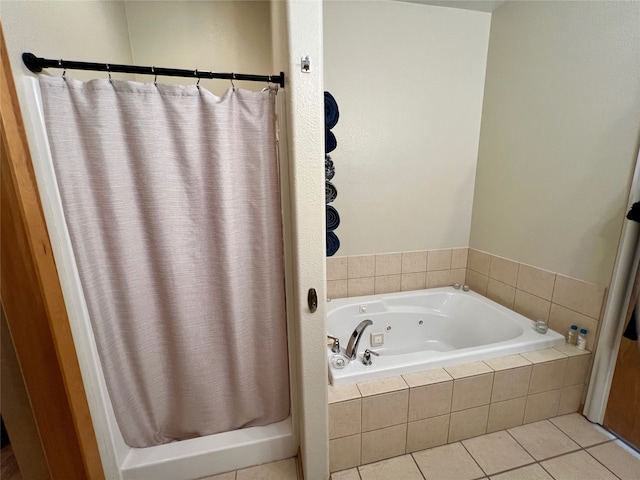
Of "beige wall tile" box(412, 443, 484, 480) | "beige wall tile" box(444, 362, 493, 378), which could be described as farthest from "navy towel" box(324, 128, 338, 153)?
"beige wall tile" box(412, 443, 484, 480)

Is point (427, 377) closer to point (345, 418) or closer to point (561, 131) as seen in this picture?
point (345, 418)

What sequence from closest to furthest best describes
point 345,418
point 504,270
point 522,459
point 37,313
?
point 37,313
point 345,418
point 522,459
point 504,270

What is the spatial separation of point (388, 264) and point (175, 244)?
1623 mm

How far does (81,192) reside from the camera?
0.95m

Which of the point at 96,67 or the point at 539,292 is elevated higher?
the point at 96,67

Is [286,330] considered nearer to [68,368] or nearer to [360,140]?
[68,368]

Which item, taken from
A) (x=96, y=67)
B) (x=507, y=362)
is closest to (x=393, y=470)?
(x=507, y=362)

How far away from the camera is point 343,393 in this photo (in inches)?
47.9

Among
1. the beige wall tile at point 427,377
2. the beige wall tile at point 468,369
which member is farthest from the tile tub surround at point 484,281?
the beige wall tile at point 427,377

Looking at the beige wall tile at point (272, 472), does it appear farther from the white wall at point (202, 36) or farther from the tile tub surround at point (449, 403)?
the white wall at point (202, 36)

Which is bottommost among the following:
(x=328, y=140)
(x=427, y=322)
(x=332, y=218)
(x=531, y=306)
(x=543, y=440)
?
(x=543, y=440)

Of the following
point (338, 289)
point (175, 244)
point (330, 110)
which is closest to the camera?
point (175, 244)

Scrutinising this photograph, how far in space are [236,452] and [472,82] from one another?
A: 9.66ft

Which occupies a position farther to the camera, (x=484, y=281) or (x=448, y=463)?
(x=484, y=281)
